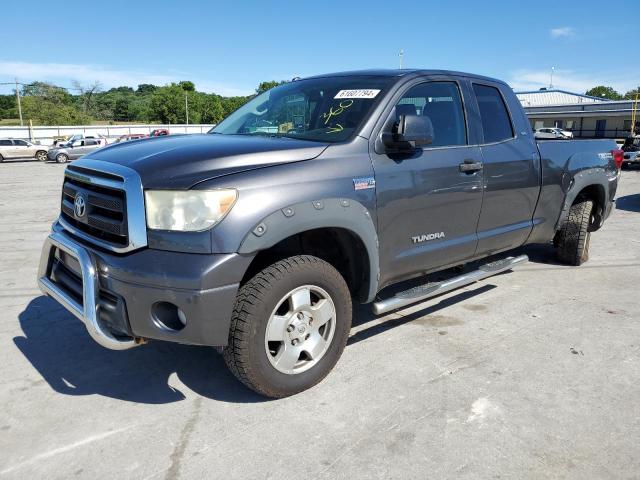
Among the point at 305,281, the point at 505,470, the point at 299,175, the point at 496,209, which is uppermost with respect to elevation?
the point at 299,175

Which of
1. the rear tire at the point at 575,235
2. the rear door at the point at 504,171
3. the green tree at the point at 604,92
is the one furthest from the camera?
the green tree at the point at 604,92

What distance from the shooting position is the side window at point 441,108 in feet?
12.5

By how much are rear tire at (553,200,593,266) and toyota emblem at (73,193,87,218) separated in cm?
486

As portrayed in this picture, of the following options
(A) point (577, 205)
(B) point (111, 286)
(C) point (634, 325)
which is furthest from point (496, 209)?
(B) point (111, 286)

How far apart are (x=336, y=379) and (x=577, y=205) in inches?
151

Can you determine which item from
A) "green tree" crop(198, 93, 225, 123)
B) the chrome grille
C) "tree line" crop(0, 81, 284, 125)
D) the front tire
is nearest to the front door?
the front tire

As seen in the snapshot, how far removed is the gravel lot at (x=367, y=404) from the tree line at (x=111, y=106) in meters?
76.5

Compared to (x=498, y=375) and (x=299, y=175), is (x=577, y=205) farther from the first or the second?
(x=299, y=175)

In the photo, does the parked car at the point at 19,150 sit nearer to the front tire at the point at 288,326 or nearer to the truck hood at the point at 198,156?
the truck hood at the point at 198,156

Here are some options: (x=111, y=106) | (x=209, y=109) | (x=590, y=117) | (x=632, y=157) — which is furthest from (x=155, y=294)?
(x=111, y=106)

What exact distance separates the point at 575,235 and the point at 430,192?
2.97 m

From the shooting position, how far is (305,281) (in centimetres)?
296

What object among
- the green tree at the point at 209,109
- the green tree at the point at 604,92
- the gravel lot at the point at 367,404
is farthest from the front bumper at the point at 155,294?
the green tree at the point at 604,92

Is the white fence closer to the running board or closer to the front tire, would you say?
the running board
